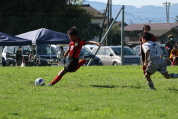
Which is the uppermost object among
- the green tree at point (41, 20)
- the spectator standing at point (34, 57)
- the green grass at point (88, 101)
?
the green tree at point (41, 20)

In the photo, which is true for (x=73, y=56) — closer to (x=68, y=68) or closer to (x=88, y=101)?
(x=68, y=68)

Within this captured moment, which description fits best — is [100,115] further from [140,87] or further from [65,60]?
[65,60]

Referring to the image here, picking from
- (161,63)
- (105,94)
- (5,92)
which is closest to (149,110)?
(105,94)

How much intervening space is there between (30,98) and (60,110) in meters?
1.58

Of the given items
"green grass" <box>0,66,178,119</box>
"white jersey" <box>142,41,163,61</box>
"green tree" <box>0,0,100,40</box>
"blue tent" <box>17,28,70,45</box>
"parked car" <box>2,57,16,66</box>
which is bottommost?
"parked car" <box>2,57,16,66</box>

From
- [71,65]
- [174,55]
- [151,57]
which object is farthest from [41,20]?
[151,57]

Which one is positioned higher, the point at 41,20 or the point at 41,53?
the point at 41,20

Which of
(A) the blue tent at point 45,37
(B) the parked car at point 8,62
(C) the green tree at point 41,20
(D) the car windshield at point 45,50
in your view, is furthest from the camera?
(D) the car windshield at point 45,50

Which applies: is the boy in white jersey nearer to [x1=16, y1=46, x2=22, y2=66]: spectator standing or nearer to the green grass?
the green grass

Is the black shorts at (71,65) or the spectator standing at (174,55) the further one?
the spectator standing at (174,55)

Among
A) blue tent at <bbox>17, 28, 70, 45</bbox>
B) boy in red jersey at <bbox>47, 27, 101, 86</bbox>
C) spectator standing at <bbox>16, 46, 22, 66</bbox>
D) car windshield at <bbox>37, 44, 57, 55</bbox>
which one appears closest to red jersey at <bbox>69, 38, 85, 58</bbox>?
boy in red jersey at <bbox>47, 27, 101, 86</bbox>

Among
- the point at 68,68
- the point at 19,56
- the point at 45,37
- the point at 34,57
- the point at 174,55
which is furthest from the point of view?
the point at 19,56

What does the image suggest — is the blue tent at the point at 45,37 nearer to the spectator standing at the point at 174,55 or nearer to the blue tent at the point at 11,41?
the blue tent at the point at 11,41

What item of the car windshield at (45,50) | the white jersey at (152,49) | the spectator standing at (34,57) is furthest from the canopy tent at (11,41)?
the white jersey at (152,49)
